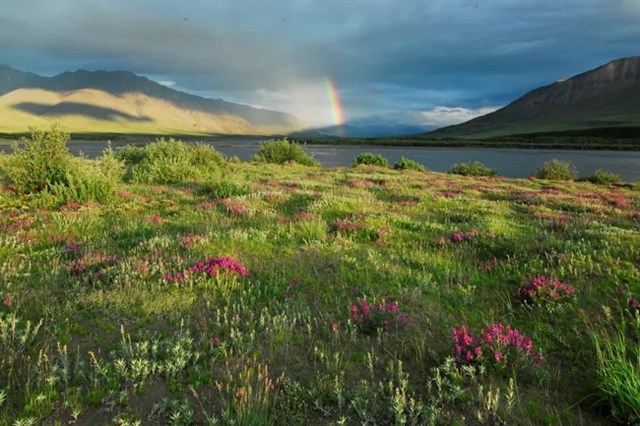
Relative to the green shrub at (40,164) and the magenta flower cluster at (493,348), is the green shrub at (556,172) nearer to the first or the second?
the magenta flower cluster at (493,348)

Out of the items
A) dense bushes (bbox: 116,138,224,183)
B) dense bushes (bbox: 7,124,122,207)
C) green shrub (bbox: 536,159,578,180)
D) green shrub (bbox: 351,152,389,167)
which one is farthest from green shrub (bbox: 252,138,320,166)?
dense bushes (bbox: 7,124,122,207)

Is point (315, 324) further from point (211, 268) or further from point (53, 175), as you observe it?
point (53, 175)

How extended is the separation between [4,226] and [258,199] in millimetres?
7899

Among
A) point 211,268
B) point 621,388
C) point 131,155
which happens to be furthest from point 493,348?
point 131,155

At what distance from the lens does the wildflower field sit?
12.3 ft

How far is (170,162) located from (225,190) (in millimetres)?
8743

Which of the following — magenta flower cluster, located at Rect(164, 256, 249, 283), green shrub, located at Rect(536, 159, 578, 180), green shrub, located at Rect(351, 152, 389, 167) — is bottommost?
green shrub, located at Rect(536, 159, 578, 180)

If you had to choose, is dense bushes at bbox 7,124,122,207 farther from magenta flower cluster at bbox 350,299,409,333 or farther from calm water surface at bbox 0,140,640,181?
calm water surface at bbox 0,140,640,181

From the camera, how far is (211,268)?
22.8 feet

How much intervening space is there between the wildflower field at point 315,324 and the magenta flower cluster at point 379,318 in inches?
1.3

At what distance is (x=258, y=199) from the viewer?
15.2 m

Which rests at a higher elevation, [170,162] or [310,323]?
[170,162]

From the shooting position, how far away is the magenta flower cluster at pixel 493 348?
446 cm

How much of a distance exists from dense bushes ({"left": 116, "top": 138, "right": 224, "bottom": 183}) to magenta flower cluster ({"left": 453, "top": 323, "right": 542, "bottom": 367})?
2108 centimetres
